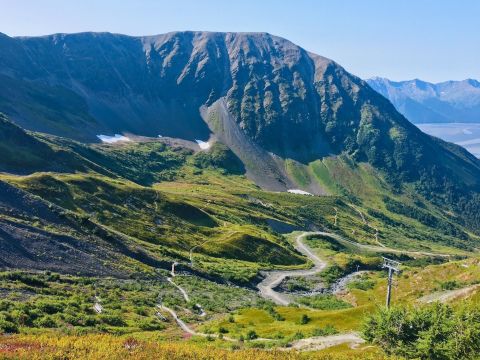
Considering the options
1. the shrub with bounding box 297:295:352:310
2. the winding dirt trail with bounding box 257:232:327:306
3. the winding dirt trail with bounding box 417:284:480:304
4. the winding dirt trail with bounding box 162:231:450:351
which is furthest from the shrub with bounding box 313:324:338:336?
the winding dirt trail with bounding box 257:232:327:306

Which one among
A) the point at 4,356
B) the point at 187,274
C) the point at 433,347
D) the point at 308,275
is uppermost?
the point at 4,356

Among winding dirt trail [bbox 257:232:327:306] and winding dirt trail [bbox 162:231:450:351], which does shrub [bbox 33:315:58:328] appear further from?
winding dirt trail [bbox 257:232:327:306]

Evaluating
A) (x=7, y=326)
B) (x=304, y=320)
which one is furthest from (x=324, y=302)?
(x=7, y=326)

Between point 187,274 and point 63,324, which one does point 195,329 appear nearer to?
point 63,324

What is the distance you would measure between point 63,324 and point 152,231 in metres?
→ 86.0

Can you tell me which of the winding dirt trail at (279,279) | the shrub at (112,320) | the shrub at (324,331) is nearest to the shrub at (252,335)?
the shrub at (324,331)

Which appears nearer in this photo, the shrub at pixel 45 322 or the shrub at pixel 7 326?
the shrub at pixel 7 326

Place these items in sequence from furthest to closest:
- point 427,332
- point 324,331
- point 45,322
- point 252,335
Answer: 1. point 252,335
2. point 324,331
3. point 45,322
4. point 427,332

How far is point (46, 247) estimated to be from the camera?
3063 inches

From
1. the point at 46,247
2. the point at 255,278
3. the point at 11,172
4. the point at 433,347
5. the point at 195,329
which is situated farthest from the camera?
the point at 11,172

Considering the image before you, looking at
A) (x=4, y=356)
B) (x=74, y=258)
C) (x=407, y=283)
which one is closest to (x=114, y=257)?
(x=74, y=258)

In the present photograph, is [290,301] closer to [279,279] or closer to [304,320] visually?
[279,279]

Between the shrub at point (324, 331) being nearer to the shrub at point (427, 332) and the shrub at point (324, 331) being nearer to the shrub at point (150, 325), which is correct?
the shrub at point (427, 332)

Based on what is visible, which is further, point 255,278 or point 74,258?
point 255,278
